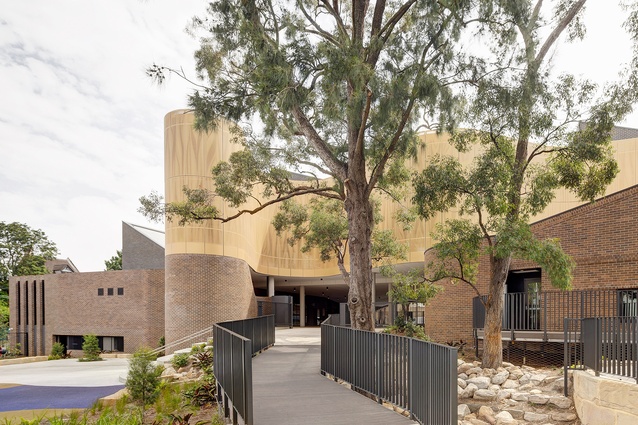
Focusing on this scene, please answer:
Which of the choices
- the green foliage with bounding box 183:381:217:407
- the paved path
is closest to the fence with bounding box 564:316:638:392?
the green foliage with bounding box 183:381:217:407

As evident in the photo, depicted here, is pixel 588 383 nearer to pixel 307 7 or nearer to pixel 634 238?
pixel 634 238

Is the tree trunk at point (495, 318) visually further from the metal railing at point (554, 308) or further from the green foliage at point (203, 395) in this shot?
the green foliage at point (203, 395)

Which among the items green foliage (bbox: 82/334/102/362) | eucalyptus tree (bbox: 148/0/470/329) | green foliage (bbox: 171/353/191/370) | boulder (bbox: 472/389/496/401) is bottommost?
green foliage (bbox: 82/334/102/362)

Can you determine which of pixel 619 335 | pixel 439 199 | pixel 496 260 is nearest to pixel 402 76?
pixel 439 199

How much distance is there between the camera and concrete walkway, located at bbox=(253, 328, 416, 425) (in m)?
7.64

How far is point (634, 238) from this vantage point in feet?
57.1

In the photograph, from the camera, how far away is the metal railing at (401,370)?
21.7ft

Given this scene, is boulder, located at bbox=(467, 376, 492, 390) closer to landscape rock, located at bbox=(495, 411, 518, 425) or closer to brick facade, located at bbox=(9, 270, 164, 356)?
landscape rock, located at bbox=(495, 411, 518, 425)

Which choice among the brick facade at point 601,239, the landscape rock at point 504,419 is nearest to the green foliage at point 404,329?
the brick facade at point 601,239

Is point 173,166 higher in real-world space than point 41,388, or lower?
higher

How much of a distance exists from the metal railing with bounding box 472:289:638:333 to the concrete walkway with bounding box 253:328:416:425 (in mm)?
7953

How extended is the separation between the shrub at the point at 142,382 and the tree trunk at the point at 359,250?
5578 millimetres

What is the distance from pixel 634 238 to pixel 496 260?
208 inches

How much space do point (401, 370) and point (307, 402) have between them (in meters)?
1.74
